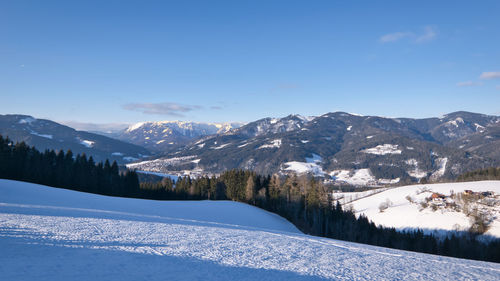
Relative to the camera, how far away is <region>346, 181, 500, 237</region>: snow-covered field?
378 ft

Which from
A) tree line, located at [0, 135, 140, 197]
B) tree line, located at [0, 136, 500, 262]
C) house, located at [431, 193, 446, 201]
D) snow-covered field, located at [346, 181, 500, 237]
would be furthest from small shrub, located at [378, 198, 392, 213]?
tree line, located at [0, 135, 140, 197]

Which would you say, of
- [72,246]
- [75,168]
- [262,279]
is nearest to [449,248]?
[262,279]

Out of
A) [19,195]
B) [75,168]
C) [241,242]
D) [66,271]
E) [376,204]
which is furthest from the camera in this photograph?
[376,204]

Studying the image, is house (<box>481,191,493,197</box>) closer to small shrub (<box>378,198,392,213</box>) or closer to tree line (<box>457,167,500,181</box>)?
small shrub (<box>378,198,392,213</box>)

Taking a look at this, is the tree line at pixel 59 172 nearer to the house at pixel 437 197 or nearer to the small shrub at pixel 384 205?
the small shrub at pixel 384 205

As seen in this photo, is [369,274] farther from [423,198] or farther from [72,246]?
[423,198]

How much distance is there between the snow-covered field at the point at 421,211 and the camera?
115 m

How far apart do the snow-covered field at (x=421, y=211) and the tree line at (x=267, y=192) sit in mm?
34705

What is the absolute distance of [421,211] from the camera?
135500 mm

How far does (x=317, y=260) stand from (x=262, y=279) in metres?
4.32

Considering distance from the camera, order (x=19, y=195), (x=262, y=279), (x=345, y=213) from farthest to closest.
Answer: (x=345, y=213) → (x=19, y=195) → (x=262, y=279)

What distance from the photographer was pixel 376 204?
170m

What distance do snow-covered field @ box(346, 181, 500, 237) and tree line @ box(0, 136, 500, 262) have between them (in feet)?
114

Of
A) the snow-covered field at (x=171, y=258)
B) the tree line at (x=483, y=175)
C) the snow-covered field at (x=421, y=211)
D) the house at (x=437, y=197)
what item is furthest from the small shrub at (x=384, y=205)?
the snow-covered field at (x=171, y=258)
